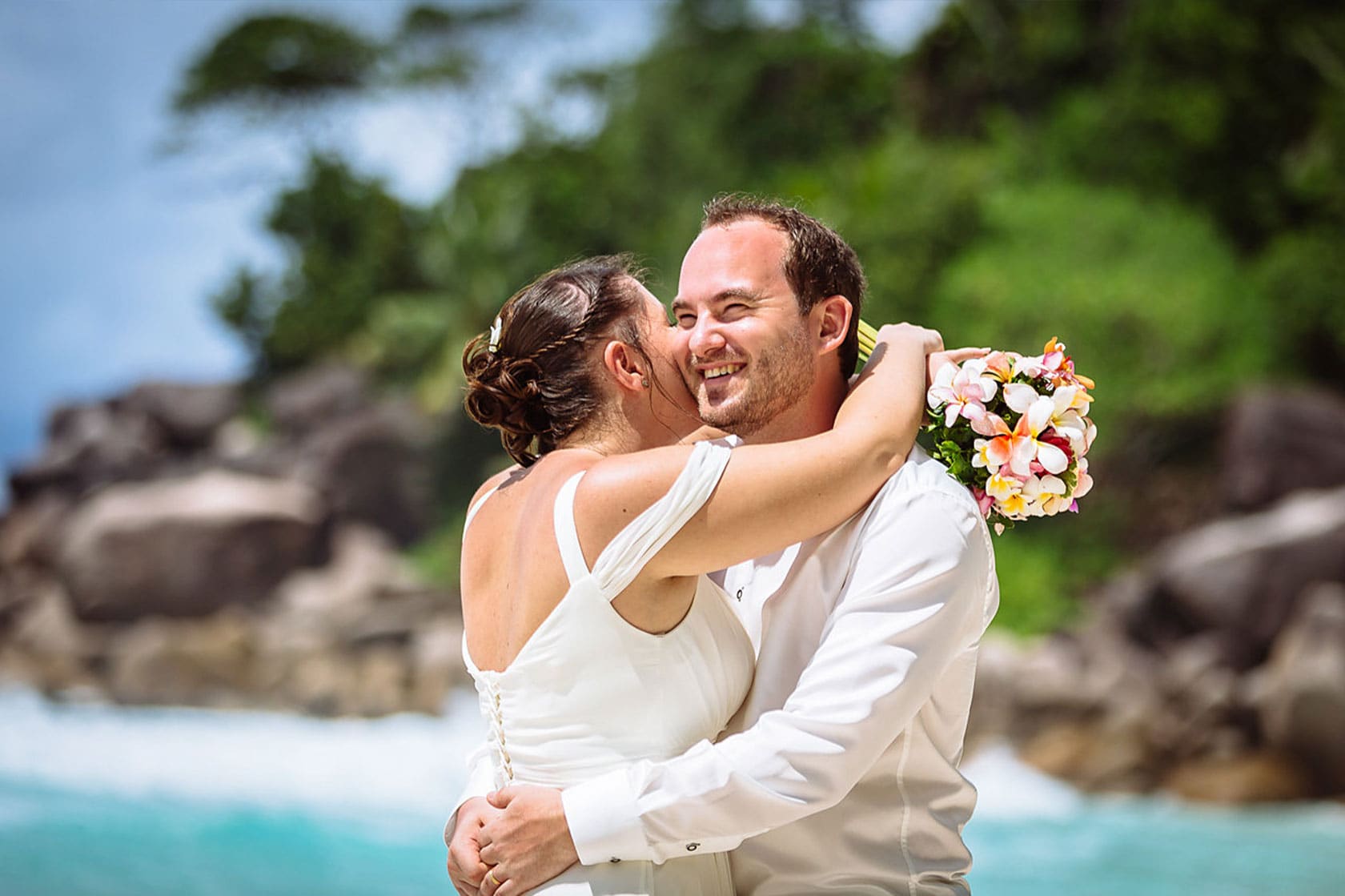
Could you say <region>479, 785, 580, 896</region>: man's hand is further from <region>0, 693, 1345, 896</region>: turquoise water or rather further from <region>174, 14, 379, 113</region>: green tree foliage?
<region>174, 14, 379, 113</region>: green tree foliage

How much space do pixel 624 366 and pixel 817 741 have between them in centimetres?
74

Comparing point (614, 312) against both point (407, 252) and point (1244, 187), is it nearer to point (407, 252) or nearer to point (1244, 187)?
point (1244, 187)

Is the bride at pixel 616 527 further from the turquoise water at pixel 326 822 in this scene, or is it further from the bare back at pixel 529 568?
the turquoise water at pixel 326 822

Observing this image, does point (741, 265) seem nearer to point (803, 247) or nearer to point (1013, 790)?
point (803, 247)

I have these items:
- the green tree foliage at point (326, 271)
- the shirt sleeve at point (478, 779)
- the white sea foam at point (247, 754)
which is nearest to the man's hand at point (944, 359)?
the shirt sleeve at point (478, 779)

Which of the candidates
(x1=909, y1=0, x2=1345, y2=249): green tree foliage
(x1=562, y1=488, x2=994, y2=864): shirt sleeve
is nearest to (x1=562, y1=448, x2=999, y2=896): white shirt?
(x1=562, y1=488, x2=994, y2=864): shirt sleeve

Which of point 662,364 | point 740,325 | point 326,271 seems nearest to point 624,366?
point 662,364

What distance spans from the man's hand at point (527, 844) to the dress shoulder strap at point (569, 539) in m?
0.35

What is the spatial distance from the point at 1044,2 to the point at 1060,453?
69.9 feet

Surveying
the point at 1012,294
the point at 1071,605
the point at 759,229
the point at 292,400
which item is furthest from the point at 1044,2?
the point at 759,229

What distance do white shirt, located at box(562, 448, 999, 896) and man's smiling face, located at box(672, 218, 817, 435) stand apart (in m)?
0.30

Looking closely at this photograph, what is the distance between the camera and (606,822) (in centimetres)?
206

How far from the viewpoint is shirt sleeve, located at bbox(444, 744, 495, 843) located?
7.74 feet

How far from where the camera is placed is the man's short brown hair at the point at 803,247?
2.45m
